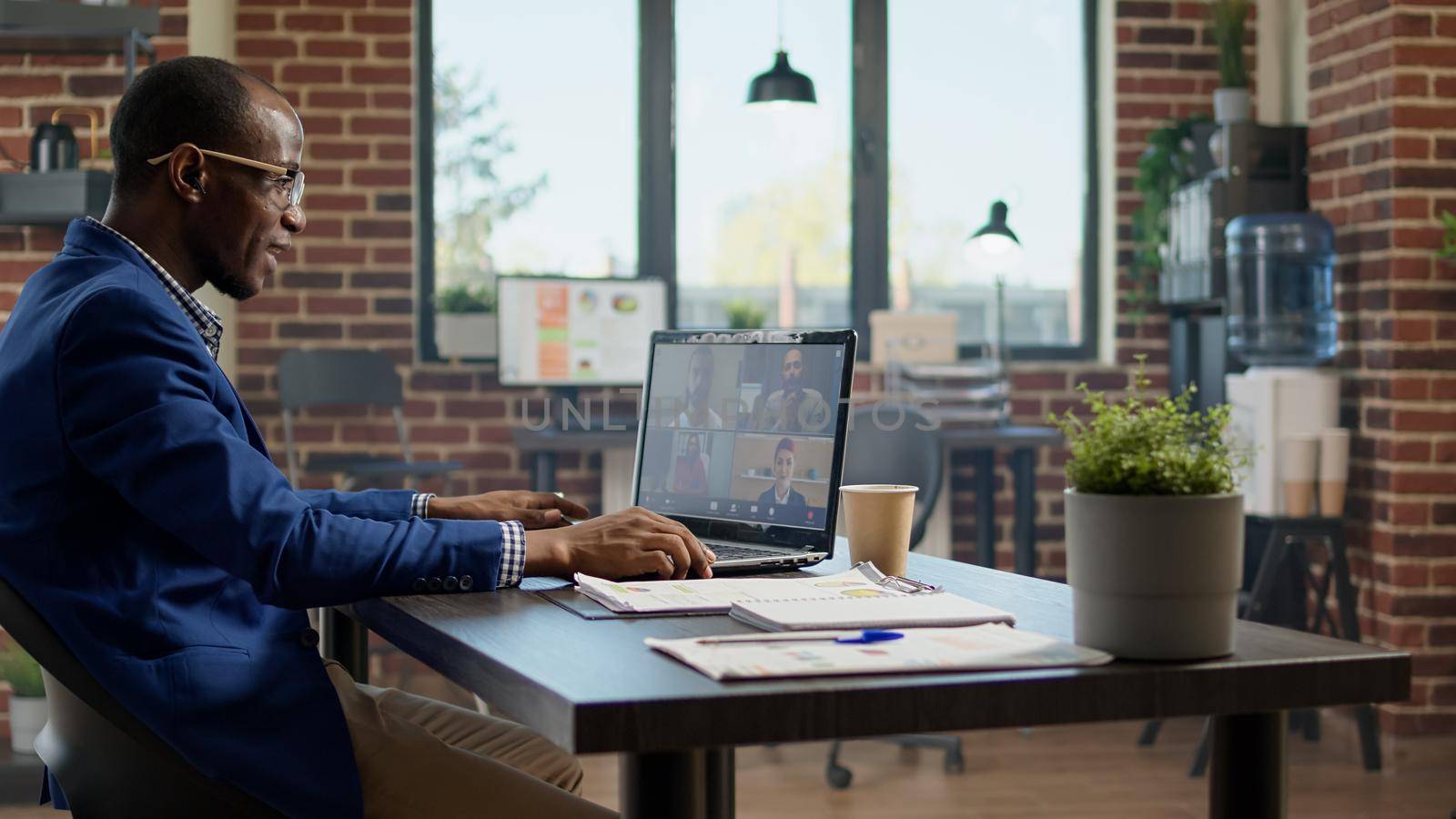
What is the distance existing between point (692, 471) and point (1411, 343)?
2.52 metres

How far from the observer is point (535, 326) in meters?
4.31

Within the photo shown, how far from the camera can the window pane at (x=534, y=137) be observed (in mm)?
4668

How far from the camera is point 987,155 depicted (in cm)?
481

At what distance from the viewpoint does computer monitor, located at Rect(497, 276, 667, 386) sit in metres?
4.31

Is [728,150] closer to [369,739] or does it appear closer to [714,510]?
[714,510]

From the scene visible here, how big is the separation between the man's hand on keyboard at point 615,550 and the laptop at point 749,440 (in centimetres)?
10

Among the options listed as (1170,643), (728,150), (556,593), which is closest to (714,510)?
(556,593)

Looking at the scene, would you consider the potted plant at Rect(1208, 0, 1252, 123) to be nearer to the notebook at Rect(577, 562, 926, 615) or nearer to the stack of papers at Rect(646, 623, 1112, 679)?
the notebook at Rect(577, 562, 926, 615)

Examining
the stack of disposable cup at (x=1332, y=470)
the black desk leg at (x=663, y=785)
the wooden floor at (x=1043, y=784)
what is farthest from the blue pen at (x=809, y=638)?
the stack of disposable cup at (x=1332, y=470)

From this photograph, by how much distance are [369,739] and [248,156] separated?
621 mm

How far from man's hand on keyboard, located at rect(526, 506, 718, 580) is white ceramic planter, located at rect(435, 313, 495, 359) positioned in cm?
304

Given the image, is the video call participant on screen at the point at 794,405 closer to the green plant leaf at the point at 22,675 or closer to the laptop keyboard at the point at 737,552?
the laptop keyboard at the point at 737,552

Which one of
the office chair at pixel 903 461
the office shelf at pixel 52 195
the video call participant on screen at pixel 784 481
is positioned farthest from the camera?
the office chair at pixel 903 461

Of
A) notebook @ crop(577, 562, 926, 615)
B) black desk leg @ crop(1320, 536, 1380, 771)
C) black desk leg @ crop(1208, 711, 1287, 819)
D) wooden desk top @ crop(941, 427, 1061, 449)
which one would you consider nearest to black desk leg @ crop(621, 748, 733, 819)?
notebook @ crop(577, 562, 926, 615)
